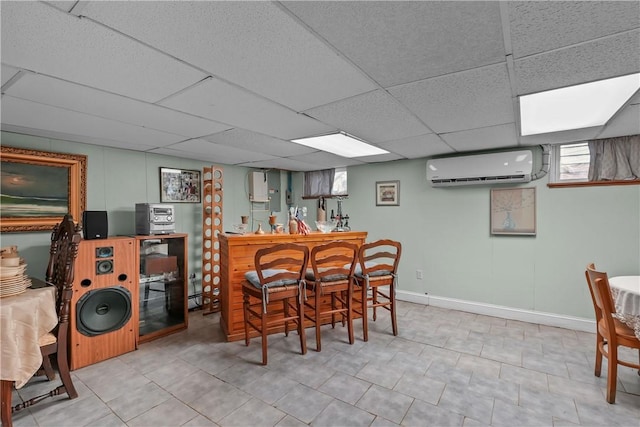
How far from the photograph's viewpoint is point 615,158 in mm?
3279

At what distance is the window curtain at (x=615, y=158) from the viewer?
319cm

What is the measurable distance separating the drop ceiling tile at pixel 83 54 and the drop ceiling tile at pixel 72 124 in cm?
80

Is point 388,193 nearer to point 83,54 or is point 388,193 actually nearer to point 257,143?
point 257,143

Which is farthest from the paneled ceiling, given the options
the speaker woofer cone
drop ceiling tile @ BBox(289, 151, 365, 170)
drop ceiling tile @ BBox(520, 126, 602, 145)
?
the speaker woofer cone

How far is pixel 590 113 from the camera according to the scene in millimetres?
2514

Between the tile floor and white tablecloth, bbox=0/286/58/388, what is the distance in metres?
0.42

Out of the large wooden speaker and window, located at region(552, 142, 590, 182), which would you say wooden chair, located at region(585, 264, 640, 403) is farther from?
Result: the large wooden speaker

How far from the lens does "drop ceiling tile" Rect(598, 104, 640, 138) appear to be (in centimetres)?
241

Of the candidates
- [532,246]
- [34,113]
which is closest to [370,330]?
[532,246]

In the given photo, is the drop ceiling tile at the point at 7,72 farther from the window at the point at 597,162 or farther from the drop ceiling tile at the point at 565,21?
the window at the point at 597,162

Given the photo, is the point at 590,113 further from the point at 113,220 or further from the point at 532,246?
the point at 113,220

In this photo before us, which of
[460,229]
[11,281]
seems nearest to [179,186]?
[11,281]

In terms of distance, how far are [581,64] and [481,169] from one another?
7.55 feet

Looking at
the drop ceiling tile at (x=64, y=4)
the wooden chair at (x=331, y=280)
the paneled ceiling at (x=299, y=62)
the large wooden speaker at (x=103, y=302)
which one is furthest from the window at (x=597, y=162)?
the large wooden speaker at (x=103, y=302)
